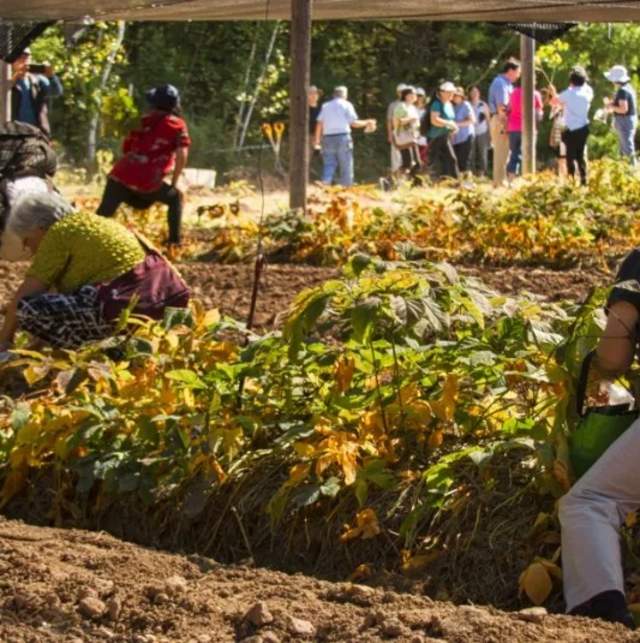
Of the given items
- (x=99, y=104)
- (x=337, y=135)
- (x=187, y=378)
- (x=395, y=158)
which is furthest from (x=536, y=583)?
(x=99, y=104)

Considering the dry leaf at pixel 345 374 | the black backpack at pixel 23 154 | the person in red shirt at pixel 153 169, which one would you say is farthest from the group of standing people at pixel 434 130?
the dry leaf at pixel 345 374

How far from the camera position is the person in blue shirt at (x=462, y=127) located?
2388cm

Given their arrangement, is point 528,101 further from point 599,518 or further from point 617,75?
point 599,518

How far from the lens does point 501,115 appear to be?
22016 mm

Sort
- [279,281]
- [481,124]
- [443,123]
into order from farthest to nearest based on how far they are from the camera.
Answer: [481,124] < [443,123] < [279,281]

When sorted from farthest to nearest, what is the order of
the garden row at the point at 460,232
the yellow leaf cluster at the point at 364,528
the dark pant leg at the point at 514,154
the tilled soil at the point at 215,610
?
the dark pant leg at the point at 514,154
the garden row at the point at 460,232
the yellow leaf cluster at the point at 364,528
the tilled soil at the point at 215,610

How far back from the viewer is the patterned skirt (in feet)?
24.1

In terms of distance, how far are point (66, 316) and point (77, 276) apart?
7.9 inches

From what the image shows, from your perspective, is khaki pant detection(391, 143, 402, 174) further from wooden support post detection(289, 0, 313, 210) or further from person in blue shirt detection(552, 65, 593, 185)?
wooden support post detection(289, 0, 313, 210)

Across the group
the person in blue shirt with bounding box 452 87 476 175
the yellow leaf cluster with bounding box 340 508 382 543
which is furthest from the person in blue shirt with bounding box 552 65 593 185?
the yellow leaf cluster with bounding box 340 508 382 543

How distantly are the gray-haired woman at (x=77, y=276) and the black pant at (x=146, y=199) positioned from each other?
5.12 m

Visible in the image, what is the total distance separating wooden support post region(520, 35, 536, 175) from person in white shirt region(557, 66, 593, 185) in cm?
106

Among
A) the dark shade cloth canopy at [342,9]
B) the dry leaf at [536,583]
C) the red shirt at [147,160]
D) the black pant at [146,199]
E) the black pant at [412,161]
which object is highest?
the dark shade cloth canopy at [342,9]

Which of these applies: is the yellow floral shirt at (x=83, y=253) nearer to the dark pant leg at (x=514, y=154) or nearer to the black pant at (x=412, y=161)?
the dark pant leg at (x=514, y=154)
